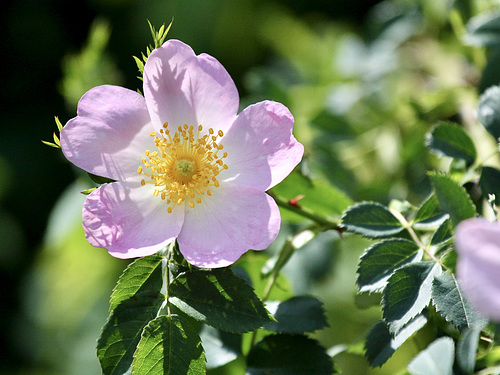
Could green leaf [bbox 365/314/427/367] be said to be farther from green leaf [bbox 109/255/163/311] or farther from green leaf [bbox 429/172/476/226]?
green leaf [bbox 109/255/163/311]

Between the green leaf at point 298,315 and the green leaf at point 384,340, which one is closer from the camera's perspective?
the green leaf at point 384,340

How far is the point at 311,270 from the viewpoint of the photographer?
4.49ft

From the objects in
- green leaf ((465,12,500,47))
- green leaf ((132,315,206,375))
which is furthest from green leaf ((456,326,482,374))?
green leaf ((465,12,500,47))

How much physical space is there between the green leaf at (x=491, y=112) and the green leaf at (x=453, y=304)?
34 centimetres

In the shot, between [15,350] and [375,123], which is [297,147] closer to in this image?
[375,123]

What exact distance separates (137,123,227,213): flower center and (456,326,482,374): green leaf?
18.8 inches

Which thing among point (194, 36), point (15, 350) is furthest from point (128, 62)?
point (15, 350)

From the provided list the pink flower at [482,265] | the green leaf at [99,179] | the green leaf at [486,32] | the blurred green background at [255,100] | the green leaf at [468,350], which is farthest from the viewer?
the blurred green background at [255,100]

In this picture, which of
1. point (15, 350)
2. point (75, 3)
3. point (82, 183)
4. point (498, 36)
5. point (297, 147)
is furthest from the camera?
point (75, 3)

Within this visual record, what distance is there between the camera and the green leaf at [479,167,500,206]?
92 cm

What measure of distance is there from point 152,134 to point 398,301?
492 mm

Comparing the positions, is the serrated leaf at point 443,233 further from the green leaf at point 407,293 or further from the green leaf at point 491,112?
the green leaf at point 491,112

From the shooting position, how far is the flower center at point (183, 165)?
932 millimetres

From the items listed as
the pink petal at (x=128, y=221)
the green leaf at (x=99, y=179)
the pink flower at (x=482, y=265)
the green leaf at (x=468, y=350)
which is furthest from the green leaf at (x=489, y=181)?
the green leaf at (x=99, y=179)
